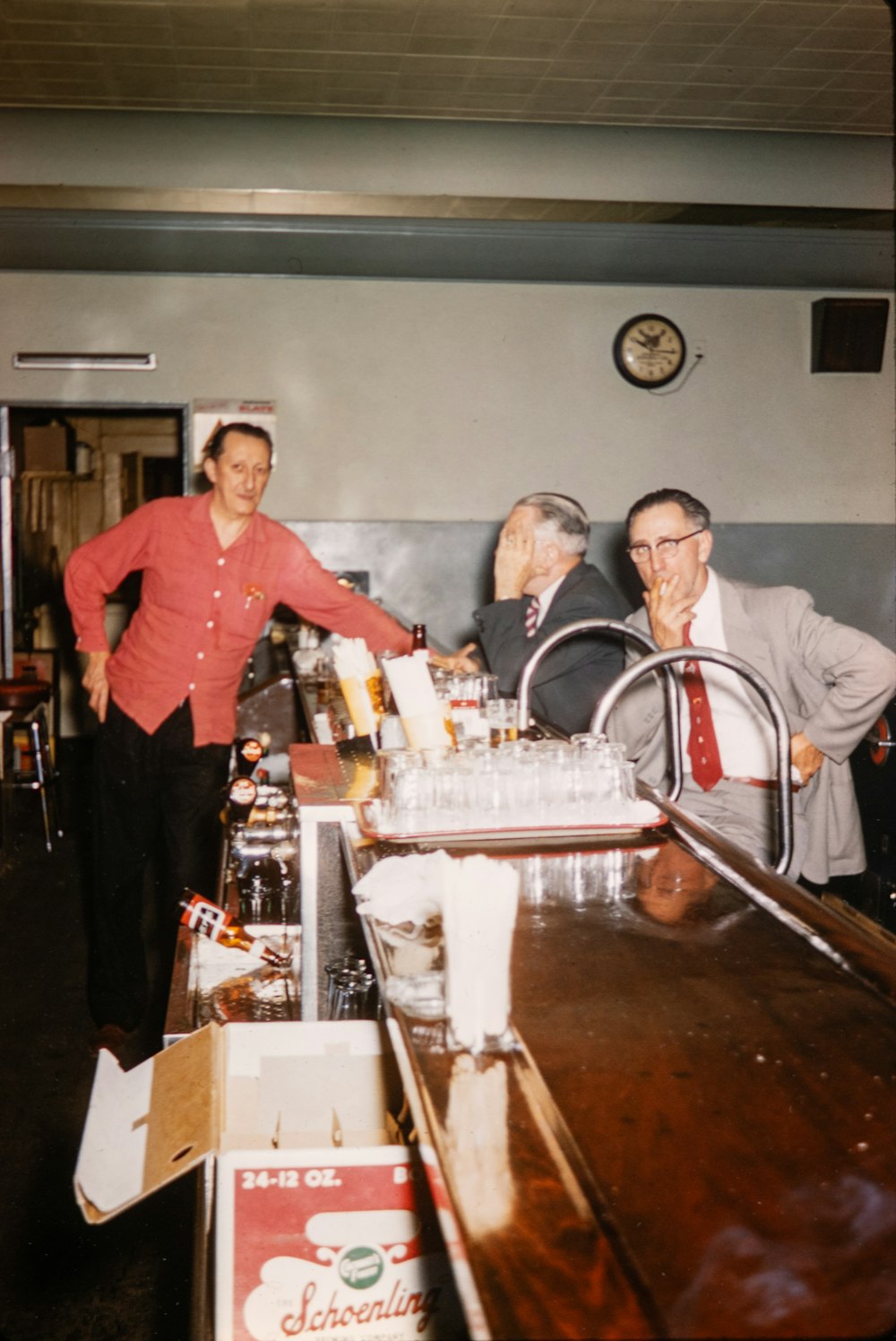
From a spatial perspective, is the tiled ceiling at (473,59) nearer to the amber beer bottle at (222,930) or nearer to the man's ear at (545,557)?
the man's ear at (545,557)

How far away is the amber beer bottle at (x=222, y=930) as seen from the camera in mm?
2441

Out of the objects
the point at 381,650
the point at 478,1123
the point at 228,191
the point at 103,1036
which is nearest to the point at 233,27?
the point at 228,191

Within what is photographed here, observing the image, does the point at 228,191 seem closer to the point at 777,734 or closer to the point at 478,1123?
the point at 777,734

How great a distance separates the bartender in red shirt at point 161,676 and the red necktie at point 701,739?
38.9 inches

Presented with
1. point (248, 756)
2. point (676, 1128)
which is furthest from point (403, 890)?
point (248, 756)

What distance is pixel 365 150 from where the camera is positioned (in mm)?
5328

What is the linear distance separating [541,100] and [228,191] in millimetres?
1555

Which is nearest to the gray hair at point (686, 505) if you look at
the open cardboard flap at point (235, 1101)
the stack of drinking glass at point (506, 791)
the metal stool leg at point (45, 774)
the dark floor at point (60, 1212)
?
the stack of drinking glass at point (506, 791)

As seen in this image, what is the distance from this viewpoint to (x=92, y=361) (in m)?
6.52

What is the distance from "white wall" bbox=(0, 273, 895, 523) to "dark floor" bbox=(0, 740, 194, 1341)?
3.57 m

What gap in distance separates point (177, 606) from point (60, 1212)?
169cm

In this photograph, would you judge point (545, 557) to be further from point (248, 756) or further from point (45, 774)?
point (45, 774)

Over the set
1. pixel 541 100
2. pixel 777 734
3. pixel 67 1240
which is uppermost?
pixel 541 100

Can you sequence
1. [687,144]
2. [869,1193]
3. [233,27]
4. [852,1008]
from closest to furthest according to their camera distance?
[869,1193]
[852,1008]
[233,27]
[687,144]
